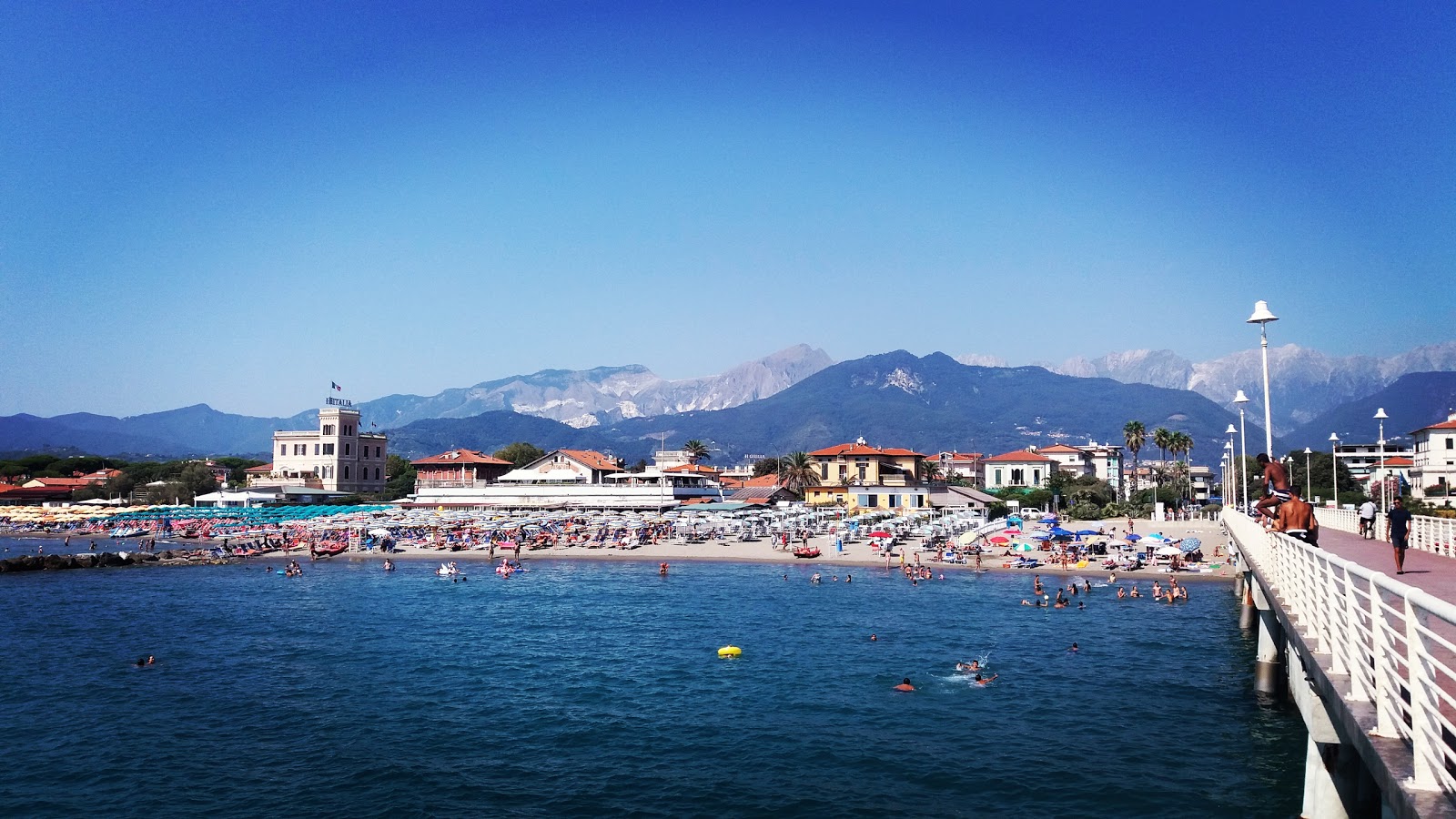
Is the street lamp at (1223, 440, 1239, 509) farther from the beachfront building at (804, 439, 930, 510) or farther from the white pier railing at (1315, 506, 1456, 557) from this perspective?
the beachfront building at (804, 439, 930, 510)

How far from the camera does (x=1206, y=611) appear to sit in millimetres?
40875

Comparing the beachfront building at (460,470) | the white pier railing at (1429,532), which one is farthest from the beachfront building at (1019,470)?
the white pier railing at (1429,532)

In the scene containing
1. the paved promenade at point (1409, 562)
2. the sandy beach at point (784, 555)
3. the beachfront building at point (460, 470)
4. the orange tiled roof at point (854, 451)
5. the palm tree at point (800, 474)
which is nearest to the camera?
the paved promenade at point (1409, 562)

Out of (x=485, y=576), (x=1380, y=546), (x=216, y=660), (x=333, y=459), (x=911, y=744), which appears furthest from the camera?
(x=333, y=459)

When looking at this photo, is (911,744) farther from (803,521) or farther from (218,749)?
(803,521)

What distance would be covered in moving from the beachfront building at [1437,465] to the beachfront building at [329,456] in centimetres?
12155

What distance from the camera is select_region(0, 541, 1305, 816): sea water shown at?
62.9ft

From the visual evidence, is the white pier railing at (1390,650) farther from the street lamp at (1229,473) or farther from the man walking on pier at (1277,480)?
the street lamp at (1229,473)

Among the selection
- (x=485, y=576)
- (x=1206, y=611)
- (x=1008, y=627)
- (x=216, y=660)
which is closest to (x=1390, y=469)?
(x=1206, y=611)

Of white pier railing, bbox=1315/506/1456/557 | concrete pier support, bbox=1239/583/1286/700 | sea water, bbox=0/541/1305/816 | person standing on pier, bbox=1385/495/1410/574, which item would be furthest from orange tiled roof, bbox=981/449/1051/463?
person standing on pier, bbox=1385/495/1410/574

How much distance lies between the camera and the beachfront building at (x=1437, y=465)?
8512cm

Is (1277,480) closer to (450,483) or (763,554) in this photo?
(763,554)

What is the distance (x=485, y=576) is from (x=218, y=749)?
36.1 metres

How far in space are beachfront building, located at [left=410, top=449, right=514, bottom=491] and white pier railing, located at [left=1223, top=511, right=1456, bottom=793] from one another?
11693 cm
